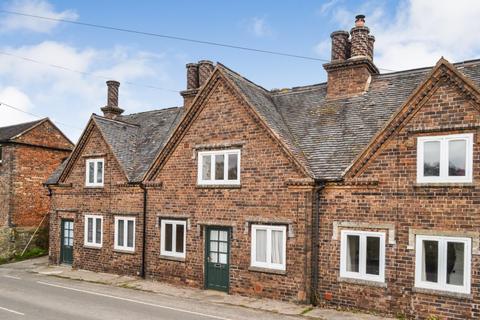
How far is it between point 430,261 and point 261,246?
5489mm

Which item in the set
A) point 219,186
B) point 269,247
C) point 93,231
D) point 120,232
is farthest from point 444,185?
point 93,231

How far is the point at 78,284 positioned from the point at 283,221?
29.6ft

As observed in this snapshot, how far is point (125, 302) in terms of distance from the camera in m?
14.1

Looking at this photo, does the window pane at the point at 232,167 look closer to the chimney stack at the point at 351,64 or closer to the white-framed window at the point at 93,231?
the chimney stack at the point at 351,64

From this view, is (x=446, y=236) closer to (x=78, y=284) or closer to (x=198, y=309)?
(x=198, y=309)

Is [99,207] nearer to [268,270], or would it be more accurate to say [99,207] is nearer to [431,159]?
[268,270]

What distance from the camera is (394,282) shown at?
12570mm

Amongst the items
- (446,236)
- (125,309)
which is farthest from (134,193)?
(446,236)

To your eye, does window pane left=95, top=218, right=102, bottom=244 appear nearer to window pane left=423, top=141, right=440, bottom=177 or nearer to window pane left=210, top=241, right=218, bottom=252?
window pane left=210, top=241, right=218, bottom=252

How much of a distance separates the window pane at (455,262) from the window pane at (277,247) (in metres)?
5.17

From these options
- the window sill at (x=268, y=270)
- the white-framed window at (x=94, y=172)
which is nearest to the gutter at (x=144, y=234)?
the white-framed window at (x=94, y=172)

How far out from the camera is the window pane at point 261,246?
49.2 feet

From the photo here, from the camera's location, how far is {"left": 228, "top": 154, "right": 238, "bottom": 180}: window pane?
16031 millimetres

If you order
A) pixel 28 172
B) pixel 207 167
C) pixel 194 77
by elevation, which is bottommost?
pixel 28 172
